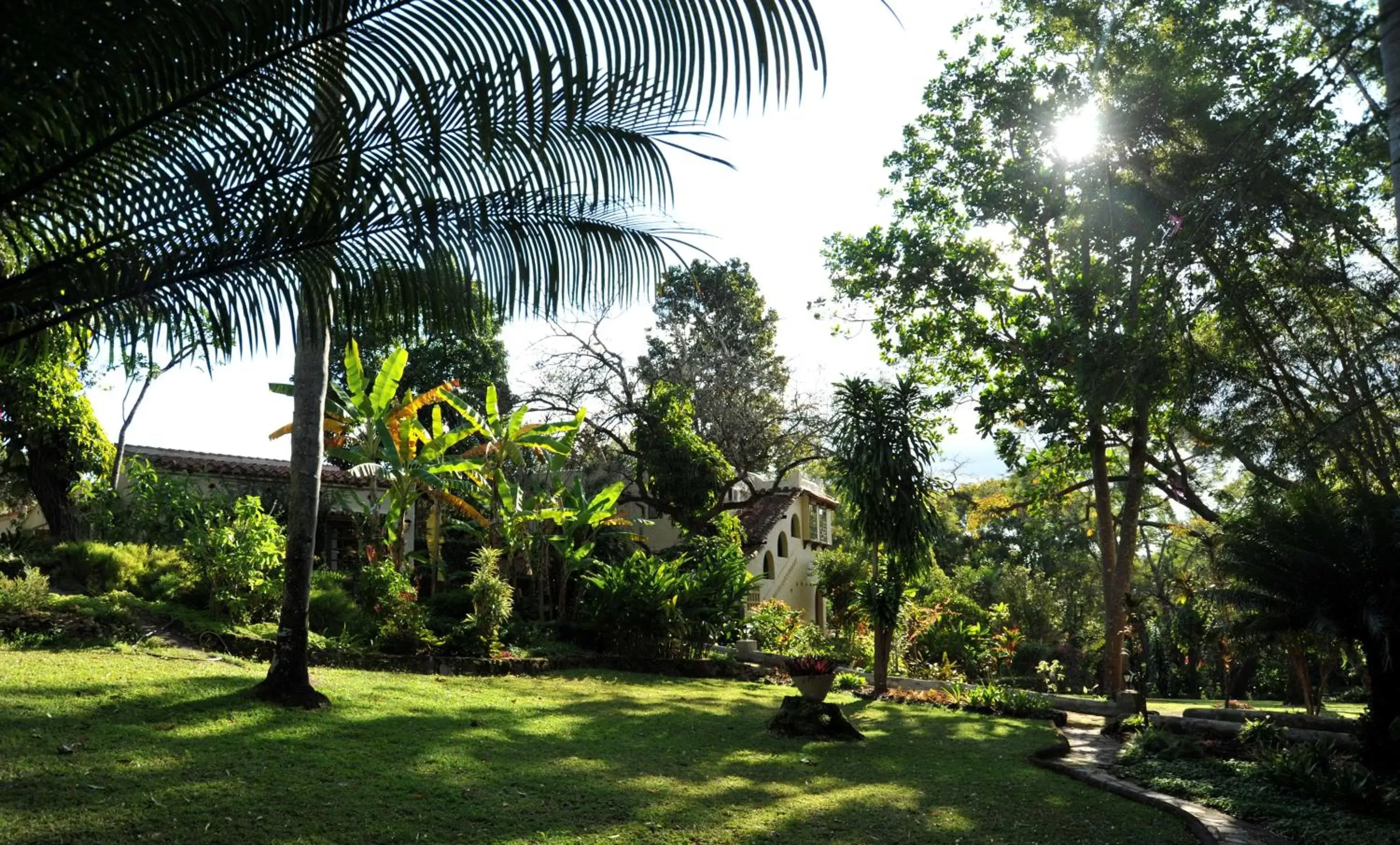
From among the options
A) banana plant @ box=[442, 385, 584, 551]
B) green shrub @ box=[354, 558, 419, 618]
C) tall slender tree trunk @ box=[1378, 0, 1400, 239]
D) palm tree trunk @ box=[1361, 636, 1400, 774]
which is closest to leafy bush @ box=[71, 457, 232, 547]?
green shrub @ box=[354, 558, 419, 618]

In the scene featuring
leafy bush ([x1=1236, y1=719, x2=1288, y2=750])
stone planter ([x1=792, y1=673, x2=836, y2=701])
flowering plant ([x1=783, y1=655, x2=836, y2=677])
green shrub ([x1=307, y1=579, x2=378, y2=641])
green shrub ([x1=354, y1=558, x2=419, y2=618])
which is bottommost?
leafy bush ([x1=1236, y1=719, x2=1288, y2=750])

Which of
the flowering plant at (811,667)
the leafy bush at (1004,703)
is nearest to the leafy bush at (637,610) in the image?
the flowering plant at (811,667)

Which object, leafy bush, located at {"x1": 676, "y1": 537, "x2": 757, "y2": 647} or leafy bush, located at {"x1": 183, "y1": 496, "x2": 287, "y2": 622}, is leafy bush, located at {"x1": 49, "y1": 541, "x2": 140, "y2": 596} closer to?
leafy bush, located at {"x1": 183, "y1": 496, "x2": 287, "y2": 622}

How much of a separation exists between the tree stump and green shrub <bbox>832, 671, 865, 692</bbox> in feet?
19.7

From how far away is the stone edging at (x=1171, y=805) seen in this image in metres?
7.49

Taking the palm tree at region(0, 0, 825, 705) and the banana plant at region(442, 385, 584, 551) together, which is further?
the banana plant at region(442, 385, 584, 551)

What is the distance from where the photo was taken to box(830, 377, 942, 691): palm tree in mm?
16844

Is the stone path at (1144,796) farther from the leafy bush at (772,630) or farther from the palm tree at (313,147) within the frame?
the leafy bush at (772,630)

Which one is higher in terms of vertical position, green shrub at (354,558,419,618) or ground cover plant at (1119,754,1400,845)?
green shrub at (354,558,419,618)

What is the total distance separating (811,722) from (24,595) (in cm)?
855

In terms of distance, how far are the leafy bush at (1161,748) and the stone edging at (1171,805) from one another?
1.89 ft

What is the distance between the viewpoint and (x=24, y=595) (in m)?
10.8

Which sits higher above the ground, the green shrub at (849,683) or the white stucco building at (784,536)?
the white stucco building at (784,536)

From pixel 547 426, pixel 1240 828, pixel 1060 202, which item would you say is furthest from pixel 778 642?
pixel 1240 828
